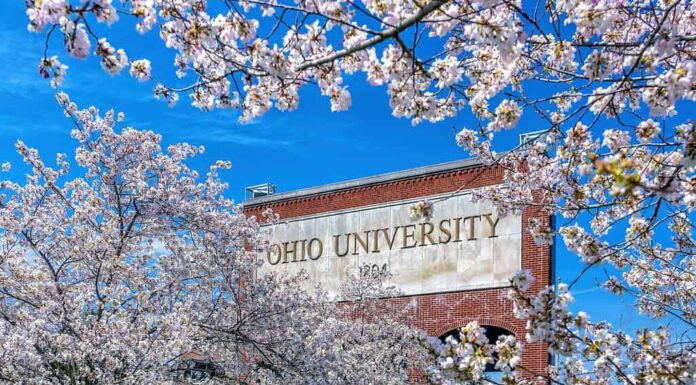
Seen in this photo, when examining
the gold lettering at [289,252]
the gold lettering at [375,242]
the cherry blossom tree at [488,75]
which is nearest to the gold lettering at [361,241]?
the gold lettering at [375,242]

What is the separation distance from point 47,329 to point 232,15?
316 inches

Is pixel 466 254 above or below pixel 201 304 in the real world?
above

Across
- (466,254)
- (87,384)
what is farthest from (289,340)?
(466,254)

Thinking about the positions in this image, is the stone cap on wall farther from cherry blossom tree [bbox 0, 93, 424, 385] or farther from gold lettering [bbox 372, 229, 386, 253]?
cherry blossom tree [bbox 0, 93, 424, 385]

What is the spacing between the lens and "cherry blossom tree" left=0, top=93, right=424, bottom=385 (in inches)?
510

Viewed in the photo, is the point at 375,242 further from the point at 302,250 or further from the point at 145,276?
the point at 145,276

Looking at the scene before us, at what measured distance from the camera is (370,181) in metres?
28.5

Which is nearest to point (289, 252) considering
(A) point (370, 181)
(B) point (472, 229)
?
(A) point (370, 181)

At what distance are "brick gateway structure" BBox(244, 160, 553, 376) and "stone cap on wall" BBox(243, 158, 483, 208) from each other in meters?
0.04

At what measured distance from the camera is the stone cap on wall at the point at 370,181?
26.4 metres

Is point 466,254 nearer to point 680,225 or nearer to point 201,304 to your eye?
point 201,304

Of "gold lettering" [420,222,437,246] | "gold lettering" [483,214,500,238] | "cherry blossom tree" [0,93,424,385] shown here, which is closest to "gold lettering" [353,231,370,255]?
"gold lettering" [420,222,437,246]

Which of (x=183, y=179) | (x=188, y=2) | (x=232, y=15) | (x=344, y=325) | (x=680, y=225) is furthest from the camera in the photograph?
(x=344, y=325)

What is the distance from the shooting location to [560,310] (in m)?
6.80
